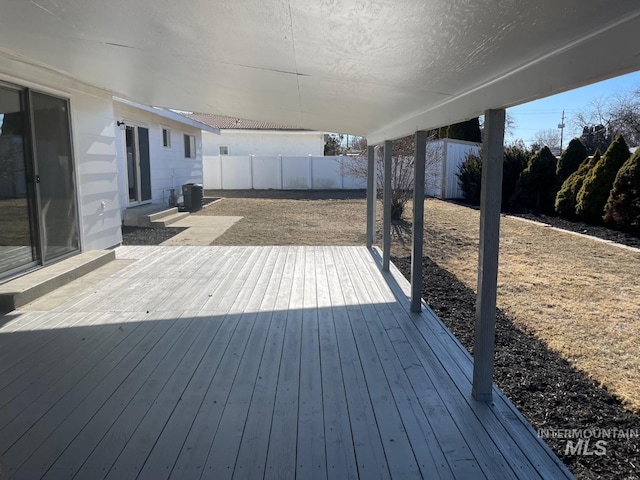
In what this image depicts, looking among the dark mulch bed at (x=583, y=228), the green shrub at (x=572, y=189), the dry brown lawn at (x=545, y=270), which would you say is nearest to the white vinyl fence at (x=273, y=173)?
the dry brown lawn at (x=545, y=270)

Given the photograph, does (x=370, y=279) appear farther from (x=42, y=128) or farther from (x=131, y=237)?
(x=131, y=237)

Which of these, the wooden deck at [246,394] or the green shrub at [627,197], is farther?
the green shrub at [627,197]

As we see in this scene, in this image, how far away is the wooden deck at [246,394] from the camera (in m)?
2.23

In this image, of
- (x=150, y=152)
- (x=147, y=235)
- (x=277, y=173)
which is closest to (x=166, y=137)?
(x=150, y=152)

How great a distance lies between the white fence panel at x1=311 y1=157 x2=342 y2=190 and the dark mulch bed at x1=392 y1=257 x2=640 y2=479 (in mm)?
17606

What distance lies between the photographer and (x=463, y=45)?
201 centimetres

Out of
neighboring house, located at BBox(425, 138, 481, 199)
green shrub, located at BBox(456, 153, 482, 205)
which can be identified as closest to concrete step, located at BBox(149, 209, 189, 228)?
green shrub, located at BBox(456, 153, 482, 205)

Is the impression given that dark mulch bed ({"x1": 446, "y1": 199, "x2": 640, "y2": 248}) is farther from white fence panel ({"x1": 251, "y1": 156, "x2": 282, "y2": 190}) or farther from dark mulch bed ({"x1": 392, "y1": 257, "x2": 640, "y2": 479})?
white fence panel ({"x1": 251, "y1": 156, "x2": 282, "y2": 190})

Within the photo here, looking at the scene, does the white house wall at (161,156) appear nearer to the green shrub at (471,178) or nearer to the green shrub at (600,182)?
the green shrub at (471,178)

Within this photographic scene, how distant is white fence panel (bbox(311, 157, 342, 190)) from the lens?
21.8 m

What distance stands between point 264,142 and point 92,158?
1880 centimetres

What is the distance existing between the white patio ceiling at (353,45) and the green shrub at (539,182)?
396 inches

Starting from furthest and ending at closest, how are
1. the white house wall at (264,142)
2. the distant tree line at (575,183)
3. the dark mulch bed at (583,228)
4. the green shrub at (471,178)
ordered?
the white house wall at (264,142) < the green shrub at (471,178) < the distant tree line at (575,183) < the dark mulch bed at (583,228)

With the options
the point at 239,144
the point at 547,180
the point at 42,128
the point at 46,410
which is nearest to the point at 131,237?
the point at 42,128
